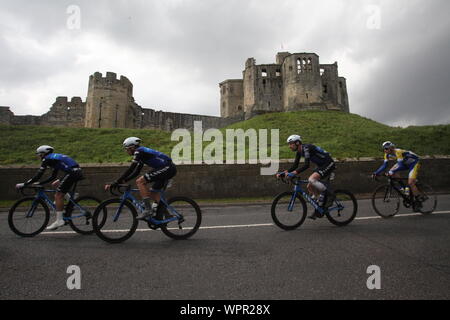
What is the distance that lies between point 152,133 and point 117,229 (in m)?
20.8

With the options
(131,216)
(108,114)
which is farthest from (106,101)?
(131,216)

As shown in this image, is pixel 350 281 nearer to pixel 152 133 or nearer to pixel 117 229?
pixel 117 229

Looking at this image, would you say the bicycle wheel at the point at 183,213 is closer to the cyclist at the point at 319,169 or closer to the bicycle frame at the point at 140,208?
the bicycle frame at the point at 140,208

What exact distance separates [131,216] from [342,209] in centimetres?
479

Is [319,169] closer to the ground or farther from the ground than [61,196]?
farther from the ground

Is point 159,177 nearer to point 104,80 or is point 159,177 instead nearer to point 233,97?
point 104,80

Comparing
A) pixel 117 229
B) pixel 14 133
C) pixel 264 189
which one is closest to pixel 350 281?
pixel 117 229

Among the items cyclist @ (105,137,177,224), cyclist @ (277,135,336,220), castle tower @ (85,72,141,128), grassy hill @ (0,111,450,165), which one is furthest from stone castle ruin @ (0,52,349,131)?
cyclist @ (277,135,336,220)

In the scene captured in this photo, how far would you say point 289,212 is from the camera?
18.4 feet

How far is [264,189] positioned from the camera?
A: 1127 centimetres

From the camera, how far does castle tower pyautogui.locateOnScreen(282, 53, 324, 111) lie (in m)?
54.7

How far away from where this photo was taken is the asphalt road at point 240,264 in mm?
2619

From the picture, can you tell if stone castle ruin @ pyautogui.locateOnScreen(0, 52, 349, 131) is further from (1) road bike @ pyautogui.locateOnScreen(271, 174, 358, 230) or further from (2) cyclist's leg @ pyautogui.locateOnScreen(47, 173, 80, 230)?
(1) road bike @ pyautogui.locateOnScreen(271, 174, 358, 230)

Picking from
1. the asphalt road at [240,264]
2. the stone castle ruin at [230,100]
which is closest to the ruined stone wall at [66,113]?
the stone castle ruin at [230,100]
